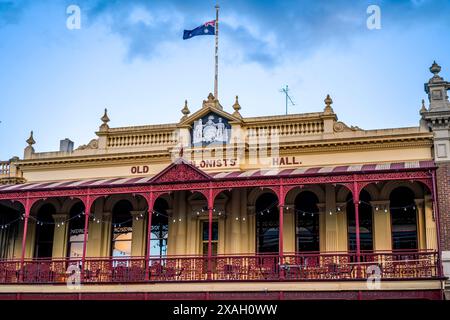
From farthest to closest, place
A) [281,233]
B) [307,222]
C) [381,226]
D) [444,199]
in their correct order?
[307,222] < [381,226] < [444,199] < [281,233]

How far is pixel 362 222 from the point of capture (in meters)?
23.0

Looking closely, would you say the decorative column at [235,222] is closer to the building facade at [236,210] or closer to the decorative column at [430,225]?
the building facade at [236,210]

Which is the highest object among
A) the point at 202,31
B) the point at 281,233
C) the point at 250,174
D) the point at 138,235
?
the point at 202,31

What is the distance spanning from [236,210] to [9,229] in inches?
354

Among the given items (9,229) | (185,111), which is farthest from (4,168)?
(185,111)

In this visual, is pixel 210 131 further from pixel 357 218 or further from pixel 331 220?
pixel 357 218

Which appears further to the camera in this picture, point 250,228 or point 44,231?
point 44,231

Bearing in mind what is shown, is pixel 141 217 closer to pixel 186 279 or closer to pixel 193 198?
pixel 193 198

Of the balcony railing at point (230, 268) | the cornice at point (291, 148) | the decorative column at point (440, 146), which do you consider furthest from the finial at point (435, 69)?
the balcony railing at point (230, 268)

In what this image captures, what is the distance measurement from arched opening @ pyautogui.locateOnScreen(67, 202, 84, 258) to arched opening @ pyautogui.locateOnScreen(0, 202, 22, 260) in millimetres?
2025

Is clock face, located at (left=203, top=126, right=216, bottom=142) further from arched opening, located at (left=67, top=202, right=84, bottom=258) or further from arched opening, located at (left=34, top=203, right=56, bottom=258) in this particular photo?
arched opening, located at (left=34, top=203, right=56, bottom=258)

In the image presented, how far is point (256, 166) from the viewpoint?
24328 mm
